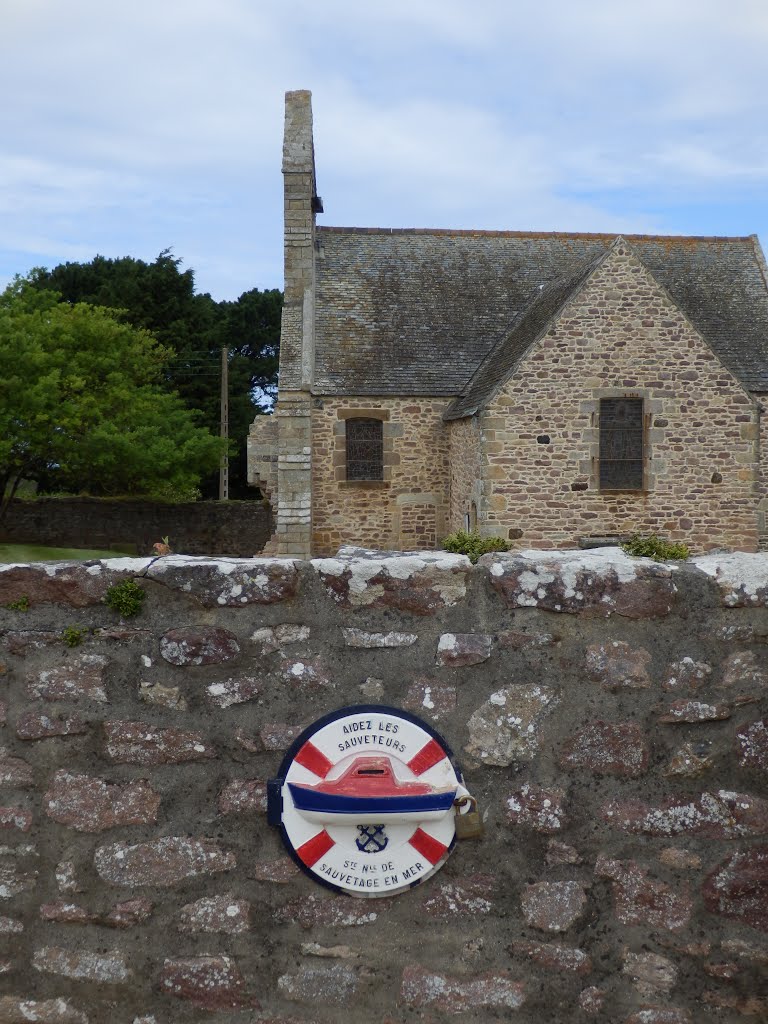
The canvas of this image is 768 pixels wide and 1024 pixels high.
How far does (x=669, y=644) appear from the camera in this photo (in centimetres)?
309

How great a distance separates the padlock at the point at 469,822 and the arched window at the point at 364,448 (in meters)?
18.6

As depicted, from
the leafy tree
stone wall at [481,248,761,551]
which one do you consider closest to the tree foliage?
the leafy tree

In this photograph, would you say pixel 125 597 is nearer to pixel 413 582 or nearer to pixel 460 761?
pixel 413 582

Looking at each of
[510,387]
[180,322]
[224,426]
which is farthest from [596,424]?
[180,322]

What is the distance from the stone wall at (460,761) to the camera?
2.92 metres

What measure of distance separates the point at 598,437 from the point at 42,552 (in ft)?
56.6

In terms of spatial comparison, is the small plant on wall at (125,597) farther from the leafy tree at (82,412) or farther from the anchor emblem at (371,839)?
the leafy tree at (82,412)

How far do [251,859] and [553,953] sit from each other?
954mm

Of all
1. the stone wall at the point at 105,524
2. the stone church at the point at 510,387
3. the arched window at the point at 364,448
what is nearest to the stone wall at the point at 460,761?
the stone church at the point at 510,387

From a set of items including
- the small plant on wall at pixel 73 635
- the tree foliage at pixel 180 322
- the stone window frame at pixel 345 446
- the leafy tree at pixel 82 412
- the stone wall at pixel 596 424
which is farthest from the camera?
the tree foliage at pixel 180 322

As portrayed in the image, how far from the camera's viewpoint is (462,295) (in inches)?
908

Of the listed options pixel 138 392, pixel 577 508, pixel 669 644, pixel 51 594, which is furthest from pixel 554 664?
pixel 138 392

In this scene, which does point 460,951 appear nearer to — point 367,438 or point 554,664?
point 554,664

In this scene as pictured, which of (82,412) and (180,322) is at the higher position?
(180,322)
